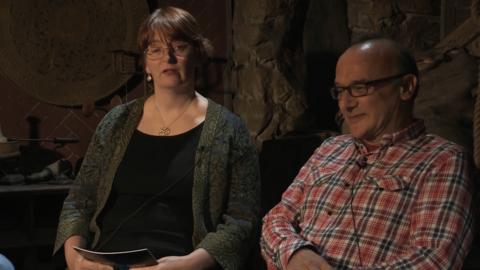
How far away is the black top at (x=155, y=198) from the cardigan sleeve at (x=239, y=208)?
11 centimetres

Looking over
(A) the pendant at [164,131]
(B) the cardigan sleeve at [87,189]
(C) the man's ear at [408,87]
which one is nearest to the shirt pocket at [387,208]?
(C) the man's ear at [408,87]

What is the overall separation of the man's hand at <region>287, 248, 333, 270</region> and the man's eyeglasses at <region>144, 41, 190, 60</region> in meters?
0.77

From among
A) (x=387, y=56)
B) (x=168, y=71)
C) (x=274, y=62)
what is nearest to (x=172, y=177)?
(x=168, y=71)

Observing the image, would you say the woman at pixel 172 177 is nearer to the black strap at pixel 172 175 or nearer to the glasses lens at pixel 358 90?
the black strap at pixel 172 175

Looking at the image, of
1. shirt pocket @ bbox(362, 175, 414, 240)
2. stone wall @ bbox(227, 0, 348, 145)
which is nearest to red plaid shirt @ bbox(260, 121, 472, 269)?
shirt pocket @ bbox(362, 175, 414, 240)

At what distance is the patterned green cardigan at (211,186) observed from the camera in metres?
2.34

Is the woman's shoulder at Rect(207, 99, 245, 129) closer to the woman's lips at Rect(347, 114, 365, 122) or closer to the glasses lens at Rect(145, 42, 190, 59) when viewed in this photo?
the glasses lens at Rect(145, 42, 190, 59)

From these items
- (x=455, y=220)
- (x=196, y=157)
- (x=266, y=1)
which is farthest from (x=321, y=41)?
(x=455, y=220)

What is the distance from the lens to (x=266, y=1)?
4121 millimetres

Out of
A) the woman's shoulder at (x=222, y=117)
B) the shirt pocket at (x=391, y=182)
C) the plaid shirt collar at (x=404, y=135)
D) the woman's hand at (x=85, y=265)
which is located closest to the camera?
the shirt pocket at (x=391, y=182)

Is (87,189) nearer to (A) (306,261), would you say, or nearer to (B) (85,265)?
(B) (85,265)

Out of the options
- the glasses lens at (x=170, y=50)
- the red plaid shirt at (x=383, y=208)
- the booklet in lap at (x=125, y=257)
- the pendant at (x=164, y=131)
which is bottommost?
the booklet in lap at (x=125, y=257)

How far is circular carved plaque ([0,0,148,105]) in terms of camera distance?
4.25m

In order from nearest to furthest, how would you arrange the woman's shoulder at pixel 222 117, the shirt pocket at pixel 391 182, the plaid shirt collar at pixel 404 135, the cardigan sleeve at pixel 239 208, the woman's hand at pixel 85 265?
1. the shirt pocket at pixel 391 182
2. the plaid shirt collar at pixel 404 135
3. the woman's hand at pixel 85 265
4. the cardigan sleeve at pixel 239 208
5. the woman's shoulder at pixel 222 117
